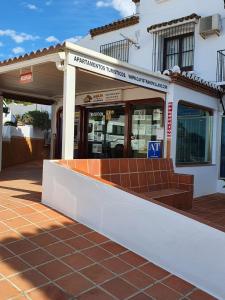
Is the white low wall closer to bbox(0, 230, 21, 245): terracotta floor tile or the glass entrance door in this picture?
bbox(0, 230, 21, 245): terracotta floor tile

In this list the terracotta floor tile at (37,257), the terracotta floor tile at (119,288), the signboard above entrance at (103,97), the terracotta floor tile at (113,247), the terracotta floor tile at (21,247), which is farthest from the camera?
the signboard above entrance at (103,97)

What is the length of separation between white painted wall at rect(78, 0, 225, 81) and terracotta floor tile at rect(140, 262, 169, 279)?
863cm

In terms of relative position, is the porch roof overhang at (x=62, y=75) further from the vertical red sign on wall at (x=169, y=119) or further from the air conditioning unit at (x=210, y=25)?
the air conditioning unit at (x=210, y=25)

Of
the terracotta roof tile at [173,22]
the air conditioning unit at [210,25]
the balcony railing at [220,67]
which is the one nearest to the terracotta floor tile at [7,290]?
the balcony railing at [220,67]

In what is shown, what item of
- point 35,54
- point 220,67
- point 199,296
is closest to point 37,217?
point 199,296

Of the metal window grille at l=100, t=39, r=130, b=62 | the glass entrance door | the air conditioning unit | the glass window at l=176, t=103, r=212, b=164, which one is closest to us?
the glass window at l=176, t=103, r=212, b=164

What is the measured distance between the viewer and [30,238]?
14.4 feet

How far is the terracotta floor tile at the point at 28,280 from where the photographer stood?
11.2 feet

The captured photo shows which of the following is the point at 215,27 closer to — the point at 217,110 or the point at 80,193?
the point at 217,110

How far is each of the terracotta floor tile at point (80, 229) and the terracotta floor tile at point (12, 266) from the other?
105 cm

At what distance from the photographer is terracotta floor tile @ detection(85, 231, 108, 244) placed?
15.0ft

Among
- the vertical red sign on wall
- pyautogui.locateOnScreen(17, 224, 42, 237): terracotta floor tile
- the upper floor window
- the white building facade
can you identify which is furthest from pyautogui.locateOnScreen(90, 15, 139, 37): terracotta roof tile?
pyautogui.locateOnScreen(17, 224, 42, 237): terracotta floor tile

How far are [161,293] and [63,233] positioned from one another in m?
1.61

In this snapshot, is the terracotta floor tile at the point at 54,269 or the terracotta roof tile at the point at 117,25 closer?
the terracotta floor tile at the point at 54,269
